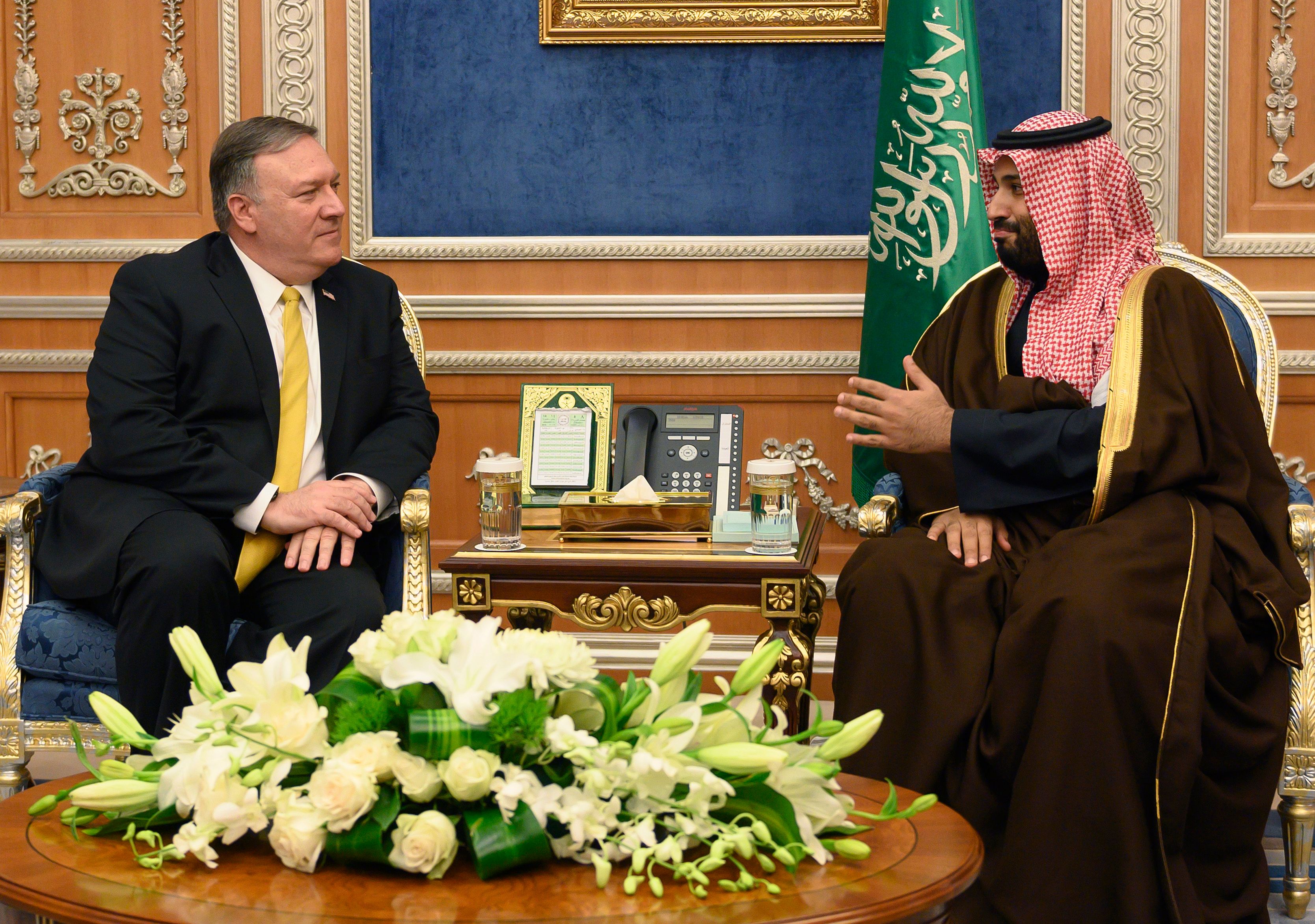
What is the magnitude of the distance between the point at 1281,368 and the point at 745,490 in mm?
1636

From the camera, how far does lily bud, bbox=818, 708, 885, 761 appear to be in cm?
145

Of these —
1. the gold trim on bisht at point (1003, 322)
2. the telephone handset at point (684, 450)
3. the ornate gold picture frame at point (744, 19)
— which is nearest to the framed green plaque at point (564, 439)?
the telephone handset at point (684, 450)

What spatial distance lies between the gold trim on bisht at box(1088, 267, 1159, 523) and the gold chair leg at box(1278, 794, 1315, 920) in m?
0.67

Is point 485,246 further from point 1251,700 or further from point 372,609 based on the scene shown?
point 1251,700

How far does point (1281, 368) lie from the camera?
3947mm

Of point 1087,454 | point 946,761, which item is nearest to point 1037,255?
point 1087,454

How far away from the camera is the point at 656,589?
8.87 feet

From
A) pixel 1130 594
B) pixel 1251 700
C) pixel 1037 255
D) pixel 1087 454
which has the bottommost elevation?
pixel 1251 700

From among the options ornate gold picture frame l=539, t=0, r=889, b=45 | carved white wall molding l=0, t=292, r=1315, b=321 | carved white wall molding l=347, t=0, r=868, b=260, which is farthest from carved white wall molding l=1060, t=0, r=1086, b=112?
carved white wall molding l=0, t=292, r=1315, b=321

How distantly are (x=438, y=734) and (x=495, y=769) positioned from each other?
7cm

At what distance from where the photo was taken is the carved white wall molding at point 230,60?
4.12 m

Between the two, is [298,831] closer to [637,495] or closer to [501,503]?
[501,503]

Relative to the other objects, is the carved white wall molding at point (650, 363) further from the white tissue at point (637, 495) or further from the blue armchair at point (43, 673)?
the blue armchair at point (43, 673)

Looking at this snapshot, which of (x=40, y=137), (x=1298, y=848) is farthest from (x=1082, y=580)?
(x=40, y=137)
